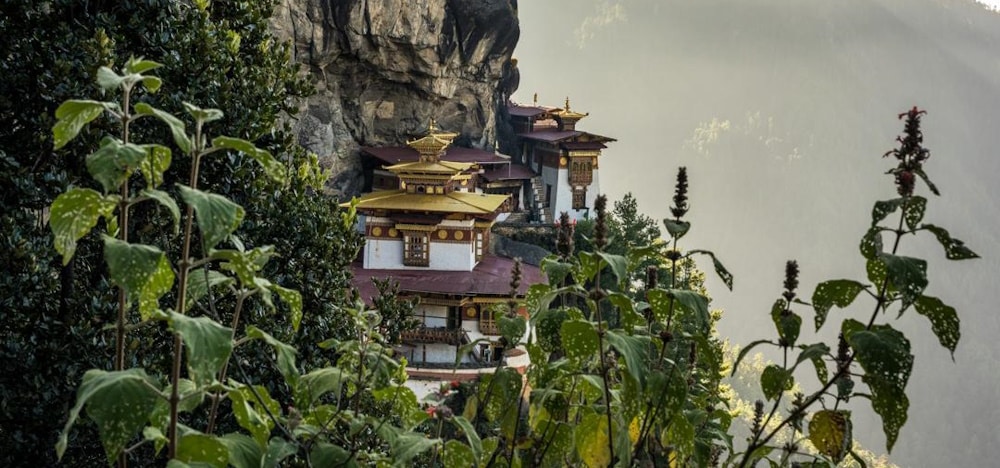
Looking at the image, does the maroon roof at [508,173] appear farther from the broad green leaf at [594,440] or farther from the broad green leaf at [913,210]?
the broad green leaf at [913,210]

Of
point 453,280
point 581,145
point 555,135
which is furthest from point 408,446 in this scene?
point 555,135

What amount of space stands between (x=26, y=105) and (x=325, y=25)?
70.7 feet

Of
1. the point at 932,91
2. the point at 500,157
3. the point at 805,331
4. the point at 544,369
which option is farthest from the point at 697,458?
the point at 932,91

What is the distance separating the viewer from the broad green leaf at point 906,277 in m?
1.45

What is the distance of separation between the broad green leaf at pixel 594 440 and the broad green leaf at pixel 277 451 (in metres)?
0.60

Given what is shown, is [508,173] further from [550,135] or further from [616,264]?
[616,264]

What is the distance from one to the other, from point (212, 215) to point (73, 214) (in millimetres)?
220

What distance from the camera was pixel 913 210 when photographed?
5.10 ft

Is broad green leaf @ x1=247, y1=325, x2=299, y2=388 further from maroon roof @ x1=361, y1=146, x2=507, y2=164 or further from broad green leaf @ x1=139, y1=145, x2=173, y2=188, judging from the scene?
maroon roof @ x1=361, y1=146, x2=507, y2=164

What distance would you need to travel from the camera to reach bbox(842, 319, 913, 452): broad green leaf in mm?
1489

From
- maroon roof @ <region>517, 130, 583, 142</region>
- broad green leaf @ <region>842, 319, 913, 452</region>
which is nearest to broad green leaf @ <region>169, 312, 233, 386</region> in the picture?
broad green leaf @ <region>842, 319, 913, 452</region>

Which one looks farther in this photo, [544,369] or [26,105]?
[26,105]

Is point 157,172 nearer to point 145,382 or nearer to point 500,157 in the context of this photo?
point 145,382

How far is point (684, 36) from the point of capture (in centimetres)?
13950
